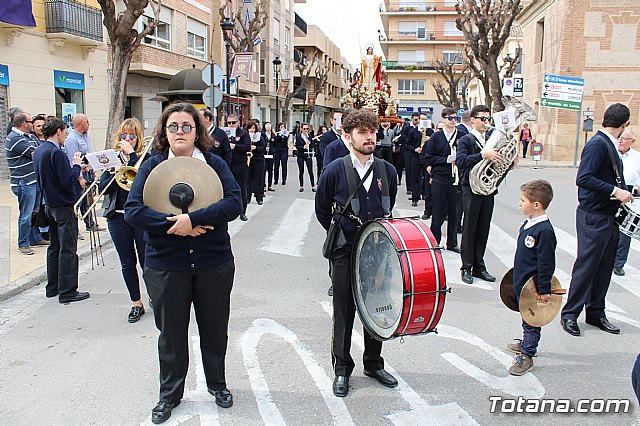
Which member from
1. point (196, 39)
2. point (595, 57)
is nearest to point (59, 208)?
point (196, 39)

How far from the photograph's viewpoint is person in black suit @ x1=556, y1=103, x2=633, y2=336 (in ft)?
17.3

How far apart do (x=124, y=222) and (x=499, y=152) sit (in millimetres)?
4275

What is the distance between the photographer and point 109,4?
45.0 feet

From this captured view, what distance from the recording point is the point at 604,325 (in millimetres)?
5594

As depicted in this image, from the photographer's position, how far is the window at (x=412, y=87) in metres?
70.5

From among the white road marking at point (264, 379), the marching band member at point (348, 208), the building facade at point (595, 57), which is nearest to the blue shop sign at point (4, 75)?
the white road marking at point (264, 379)

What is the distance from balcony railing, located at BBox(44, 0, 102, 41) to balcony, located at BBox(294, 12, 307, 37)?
41092 millimetres

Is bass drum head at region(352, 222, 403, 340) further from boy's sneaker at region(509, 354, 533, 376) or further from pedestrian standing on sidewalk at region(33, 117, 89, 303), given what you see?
pedestrian standing on sidewalk at region(33, 117, 89, 303)

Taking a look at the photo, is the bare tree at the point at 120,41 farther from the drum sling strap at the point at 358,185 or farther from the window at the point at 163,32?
the window at the point at 163,32

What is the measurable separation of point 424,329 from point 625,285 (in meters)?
4.79

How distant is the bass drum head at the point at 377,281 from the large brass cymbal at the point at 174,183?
1.14 meters

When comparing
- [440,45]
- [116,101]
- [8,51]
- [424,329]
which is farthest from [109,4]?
[440,45]

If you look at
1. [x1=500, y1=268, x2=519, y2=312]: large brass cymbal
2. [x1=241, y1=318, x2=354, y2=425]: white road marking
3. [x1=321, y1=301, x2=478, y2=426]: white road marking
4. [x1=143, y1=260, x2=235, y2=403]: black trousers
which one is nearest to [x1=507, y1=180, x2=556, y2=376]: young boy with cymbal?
[x1=500, y1=268, x2=519, y2=312]: large brass cymbal

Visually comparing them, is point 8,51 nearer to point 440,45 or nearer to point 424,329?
point 424,329
